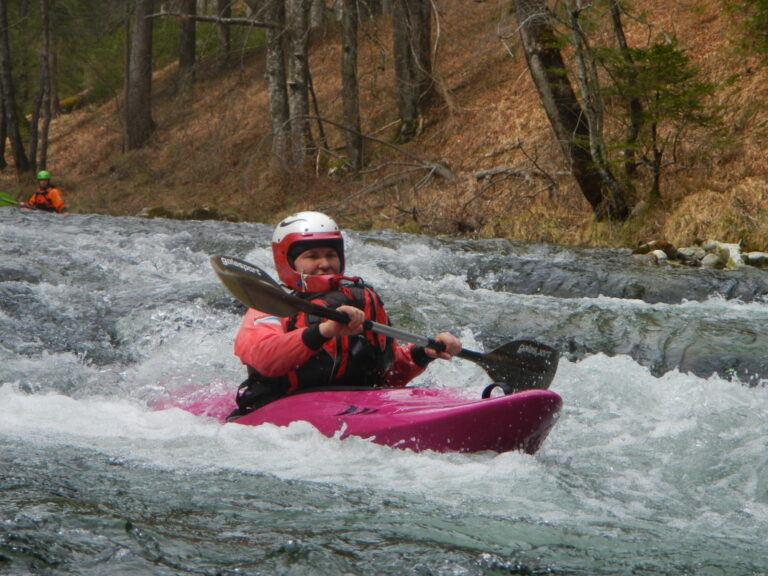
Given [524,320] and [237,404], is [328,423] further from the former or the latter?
[524,320]

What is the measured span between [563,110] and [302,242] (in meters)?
7.35

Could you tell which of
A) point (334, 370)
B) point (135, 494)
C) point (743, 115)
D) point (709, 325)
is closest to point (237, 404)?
point (334, 370)

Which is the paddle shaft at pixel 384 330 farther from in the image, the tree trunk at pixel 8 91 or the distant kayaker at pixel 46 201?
the tree trunk at pixel 8 91

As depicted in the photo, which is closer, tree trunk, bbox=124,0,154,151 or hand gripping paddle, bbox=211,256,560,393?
hand gripping paddle, bbox=211,256,560,393

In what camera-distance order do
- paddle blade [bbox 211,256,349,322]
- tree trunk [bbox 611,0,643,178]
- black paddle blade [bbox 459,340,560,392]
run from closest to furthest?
paddle blade [bbox 211,256,349,322] → black paddle blade [bbox 459,340,560,392] → tree trunk [bbox 611,0,643,178]

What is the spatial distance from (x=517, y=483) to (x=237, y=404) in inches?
63.9

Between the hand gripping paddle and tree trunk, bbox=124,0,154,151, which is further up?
tree trunk, bbox=124,0,154,151

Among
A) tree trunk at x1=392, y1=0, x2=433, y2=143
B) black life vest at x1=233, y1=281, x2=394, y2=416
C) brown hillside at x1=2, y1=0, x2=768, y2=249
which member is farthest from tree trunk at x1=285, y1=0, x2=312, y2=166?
black life vest at x1=233, y1=281, x2=394, y2=416

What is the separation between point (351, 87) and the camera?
16500mm

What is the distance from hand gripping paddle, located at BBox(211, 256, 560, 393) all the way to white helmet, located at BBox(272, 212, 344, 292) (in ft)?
0.56

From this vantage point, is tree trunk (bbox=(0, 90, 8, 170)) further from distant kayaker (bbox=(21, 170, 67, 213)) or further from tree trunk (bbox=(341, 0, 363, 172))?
tree trunk (bbox=(341, 0, 363, 172))

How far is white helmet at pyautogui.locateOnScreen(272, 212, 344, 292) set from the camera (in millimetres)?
4102

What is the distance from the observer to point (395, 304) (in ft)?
23.2

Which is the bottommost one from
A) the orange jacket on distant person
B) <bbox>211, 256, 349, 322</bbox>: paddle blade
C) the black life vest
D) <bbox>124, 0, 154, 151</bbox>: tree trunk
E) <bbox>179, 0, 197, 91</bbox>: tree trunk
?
the black life vest
